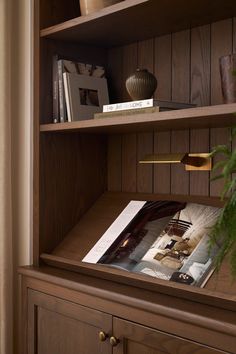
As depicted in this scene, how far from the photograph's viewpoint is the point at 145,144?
6.77 feet

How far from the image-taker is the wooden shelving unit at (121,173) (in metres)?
1.44

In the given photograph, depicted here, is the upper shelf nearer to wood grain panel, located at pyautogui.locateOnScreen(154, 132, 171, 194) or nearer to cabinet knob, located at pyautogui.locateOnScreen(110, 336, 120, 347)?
wood grain panel, located at pyautogui.locateOnScreen(154, 132, 171, 194)

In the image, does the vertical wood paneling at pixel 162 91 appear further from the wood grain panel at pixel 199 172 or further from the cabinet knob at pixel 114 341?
the cabinet knob at pixel 114 341

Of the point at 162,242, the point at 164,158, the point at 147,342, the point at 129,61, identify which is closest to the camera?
the point at 147,342

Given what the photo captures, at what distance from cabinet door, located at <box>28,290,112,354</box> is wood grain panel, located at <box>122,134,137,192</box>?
57cm

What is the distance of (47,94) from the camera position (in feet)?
6.61

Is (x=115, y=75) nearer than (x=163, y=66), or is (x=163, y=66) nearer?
(x=163, y=66)

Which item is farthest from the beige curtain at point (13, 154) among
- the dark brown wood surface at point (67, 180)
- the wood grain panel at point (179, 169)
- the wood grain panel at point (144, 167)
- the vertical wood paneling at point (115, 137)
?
the wood grain panel at point (179, 169)

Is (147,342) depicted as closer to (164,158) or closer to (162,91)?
(164,158)

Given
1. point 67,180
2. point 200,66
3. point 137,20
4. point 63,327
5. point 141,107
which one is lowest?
point 63,327

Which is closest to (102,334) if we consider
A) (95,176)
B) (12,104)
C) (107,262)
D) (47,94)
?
(107,262)

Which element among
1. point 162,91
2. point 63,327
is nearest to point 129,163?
point 162,91

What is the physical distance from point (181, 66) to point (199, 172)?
41cm

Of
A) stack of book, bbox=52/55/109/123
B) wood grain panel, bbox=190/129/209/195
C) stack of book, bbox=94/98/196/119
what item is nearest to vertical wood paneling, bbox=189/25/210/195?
wood grain panel, bbox=190/129/209/195
